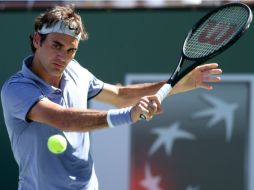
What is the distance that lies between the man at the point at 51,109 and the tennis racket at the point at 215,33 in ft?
0.33

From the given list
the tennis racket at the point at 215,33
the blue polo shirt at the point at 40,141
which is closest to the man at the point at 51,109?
the blue polo shirt at the point at 40,141

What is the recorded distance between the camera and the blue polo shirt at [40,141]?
11.6 feet

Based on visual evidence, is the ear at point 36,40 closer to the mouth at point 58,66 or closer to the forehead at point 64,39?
the forehead at point 64,39

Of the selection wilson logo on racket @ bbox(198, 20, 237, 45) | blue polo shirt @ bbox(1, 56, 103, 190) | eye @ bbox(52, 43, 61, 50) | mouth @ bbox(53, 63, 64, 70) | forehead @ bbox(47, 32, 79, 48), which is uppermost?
wilson logo on racket @ bbox(198, 20, 237, 45)

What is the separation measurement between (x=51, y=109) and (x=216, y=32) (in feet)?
3.55

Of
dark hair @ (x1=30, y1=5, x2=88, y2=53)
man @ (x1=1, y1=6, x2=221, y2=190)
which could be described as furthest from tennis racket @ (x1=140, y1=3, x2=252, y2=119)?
dark hair @ (x1=30, y1=5, x2=88, y2=53)

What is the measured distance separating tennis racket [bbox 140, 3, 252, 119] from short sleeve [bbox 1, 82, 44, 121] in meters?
0.73

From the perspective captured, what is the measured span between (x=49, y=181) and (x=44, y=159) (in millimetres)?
108

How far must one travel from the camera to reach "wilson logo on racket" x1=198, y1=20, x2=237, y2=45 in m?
3.96

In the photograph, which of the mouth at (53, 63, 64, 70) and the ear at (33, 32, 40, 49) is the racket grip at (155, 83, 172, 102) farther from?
the ear at (33, 32, 40, 49)

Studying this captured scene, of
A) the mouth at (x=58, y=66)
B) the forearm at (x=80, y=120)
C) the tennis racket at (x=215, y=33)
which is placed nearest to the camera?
the forearm at (x=80, y=120)

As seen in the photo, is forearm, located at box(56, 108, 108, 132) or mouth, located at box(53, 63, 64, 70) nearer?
forearm, located at box(56, 108, 108, 132)

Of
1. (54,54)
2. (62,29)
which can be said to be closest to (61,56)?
(54,54)

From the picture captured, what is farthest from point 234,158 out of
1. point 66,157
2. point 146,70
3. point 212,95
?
point 66,157
